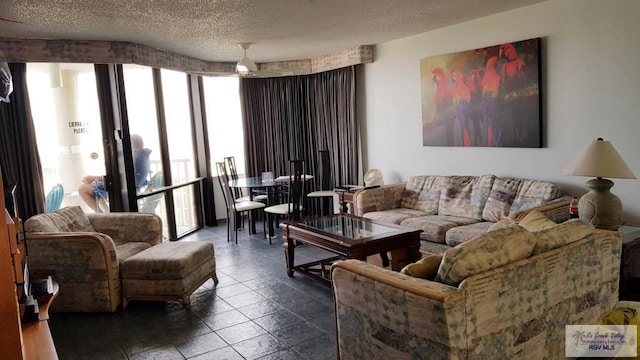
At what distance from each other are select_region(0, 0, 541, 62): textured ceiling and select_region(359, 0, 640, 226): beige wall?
22 cm

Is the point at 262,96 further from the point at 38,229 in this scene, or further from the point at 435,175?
the point at 38,229

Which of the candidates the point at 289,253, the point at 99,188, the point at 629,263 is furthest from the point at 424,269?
the point at 99,188

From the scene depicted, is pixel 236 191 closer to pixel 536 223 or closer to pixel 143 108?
pixel 143 108

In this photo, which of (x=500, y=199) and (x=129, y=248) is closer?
(x=129, y=248)

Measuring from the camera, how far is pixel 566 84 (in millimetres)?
4055

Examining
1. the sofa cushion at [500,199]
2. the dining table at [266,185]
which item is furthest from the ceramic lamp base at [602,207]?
the dining table at [266,185]

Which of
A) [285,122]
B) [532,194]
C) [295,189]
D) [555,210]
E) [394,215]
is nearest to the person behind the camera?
[555,210]

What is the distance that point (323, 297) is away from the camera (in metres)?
3.85

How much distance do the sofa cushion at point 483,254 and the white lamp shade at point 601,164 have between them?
4.29ft

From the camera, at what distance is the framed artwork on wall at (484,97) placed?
14.1 ft

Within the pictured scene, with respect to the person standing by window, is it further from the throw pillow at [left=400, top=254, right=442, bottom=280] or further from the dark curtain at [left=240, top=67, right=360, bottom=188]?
the throw pillow at [left=400, top=254, right=442, bottom=280]

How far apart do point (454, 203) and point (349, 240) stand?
1592mm

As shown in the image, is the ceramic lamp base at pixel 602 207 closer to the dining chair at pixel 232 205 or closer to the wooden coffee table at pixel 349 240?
the wooden coffee table at pixel 349 240

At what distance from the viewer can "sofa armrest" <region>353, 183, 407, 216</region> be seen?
520 centimetres
